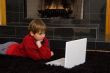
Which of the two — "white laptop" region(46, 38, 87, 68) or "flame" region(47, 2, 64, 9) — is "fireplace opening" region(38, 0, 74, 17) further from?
"white laptop" region(46, 38, 87, 68)

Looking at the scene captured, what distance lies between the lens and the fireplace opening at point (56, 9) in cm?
395

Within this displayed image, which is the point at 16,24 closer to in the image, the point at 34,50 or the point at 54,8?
the point at 54,8

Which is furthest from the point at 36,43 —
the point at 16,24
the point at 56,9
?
the point at 56,9

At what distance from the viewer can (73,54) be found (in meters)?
1.81

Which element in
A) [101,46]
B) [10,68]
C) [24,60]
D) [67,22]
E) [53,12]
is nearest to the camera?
[10,68]

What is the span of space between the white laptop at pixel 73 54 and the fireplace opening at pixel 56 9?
6.64ft

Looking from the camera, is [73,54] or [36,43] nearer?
[73,54]

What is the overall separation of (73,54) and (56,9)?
7.27 feet

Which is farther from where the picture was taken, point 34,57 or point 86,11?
point 86,11

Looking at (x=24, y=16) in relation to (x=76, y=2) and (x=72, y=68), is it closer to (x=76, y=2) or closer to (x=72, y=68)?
(x=76, y=2)

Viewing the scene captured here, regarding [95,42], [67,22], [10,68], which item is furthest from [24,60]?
[67,22]

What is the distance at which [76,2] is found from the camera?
3.93m

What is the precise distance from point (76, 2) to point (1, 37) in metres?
1.24

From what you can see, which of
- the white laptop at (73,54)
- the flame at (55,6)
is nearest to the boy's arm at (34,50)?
the white laptop at (73,54)
